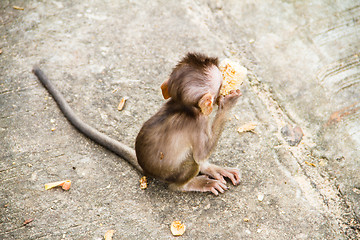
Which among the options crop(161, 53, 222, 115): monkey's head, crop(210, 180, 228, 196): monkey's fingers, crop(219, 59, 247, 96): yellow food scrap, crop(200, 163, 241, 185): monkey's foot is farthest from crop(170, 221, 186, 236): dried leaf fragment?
crop(219, 59, 247, 96): yellow food scrap

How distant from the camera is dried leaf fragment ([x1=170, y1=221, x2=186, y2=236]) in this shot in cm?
333

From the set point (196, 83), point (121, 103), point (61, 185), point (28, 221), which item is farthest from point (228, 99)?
point (28, 221)

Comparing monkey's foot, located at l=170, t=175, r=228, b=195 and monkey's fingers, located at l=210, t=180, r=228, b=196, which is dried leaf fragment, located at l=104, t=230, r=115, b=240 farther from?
monkey's fingers, located at l=210, t=180, r=228, b=196

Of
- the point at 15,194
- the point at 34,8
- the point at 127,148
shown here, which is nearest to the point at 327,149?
the point at 127,148

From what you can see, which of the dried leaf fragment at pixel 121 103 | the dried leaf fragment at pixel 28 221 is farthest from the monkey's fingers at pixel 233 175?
the dried leaf fragment at pixel 28 221

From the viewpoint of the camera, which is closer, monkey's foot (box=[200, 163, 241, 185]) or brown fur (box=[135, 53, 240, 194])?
brown fur (box=[135, 53, 240, 194])

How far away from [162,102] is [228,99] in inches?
46.4

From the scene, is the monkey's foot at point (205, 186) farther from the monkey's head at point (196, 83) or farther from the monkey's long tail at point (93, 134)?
the monkey's head at point (196, 83)

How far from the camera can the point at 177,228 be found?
336cm

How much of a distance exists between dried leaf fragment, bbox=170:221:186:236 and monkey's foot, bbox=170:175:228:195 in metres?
0.38

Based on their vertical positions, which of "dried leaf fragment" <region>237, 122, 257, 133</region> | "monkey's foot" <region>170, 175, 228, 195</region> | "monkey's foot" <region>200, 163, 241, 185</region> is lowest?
"monkey's foot" <region>170, 175, 228, 195</region>

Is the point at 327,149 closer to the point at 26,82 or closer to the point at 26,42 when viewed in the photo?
the point at 26,82

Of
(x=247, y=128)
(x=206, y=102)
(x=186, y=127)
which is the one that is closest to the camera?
(x=206, y=102)

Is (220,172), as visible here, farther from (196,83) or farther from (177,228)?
(196,83)
